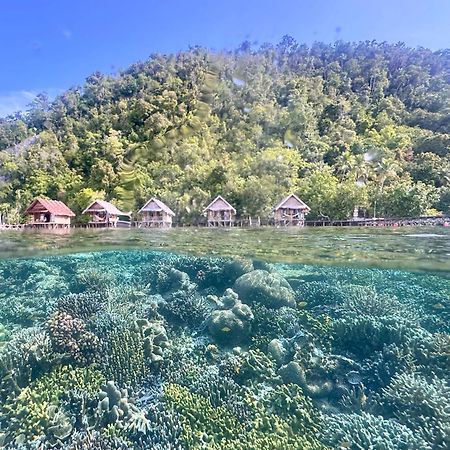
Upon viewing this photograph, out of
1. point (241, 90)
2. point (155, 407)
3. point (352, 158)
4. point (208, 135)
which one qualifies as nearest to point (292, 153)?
point (352, 158)

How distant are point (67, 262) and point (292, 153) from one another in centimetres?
1605

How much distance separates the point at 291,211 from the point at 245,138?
11969 millimetres

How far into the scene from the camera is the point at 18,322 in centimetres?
772

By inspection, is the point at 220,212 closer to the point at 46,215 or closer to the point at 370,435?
the point at 46,215

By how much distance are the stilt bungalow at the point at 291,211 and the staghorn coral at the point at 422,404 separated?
33.1 ft

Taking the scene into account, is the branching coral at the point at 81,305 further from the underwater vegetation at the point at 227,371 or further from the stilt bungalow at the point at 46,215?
the stilt bungalow at the point at 46,215

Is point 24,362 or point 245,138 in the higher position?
point 245,138

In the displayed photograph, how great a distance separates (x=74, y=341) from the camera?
5.82 metres

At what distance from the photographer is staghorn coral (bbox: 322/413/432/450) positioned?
165 inches

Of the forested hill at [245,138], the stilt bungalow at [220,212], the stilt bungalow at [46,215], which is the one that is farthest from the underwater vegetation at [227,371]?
the forested hill at [245,138]

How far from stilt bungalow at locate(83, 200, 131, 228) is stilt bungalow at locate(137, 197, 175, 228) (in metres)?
1.19

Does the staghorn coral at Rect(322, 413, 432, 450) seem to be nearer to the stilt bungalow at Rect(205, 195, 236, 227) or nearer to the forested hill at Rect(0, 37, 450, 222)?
the stilt bungalow at Rect(205, 195, 236, 227)

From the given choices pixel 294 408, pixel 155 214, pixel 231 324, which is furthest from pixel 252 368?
pixel 155 214

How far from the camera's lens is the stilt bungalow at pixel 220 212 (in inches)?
637
